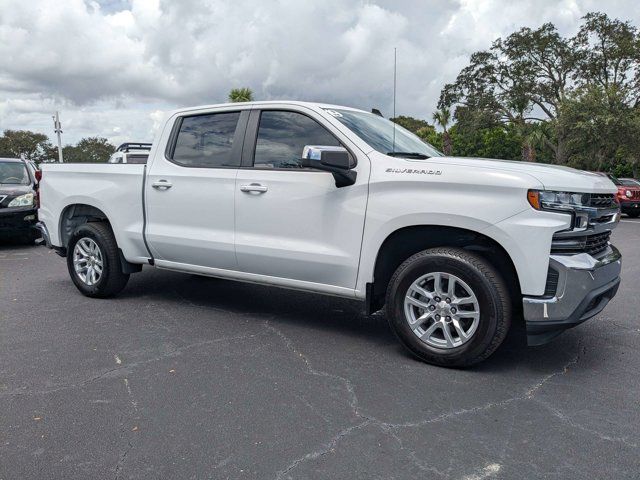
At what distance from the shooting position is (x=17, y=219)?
9.82 metres

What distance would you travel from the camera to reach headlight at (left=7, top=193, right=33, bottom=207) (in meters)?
9.82

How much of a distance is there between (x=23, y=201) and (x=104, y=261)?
4.98 meters

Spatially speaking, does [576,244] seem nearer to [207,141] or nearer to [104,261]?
[207,141]

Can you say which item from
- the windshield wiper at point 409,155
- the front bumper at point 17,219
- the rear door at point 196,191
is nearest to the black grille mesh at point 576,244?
the windshield wiper at point 409,155

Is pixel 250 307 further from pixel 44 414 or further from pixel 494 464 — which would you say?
pixel 494 464

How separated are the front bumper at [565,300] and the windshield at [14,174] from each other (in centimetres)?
970

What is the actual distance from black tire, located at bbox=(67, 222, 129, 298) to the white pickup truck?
20 millimetres

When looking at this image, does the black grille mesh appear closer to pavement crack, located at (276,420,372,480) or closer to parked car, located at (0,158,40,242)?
pavement crack, located at (276,420,372,480)

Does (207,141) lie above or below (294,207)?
above

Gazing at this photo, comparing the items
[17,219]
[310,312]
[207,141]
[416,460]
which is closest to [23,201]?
[17,219]

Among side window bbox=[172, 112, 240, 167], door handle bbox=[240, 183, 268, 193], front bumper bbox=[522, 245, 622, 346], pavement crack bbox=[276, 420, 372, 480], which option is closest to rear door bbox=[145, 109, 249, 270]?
side window bbox=[172, 112, 240, 167]

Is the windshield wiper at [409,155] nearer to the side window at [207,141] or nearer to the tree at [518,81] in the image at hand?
the side window at [207,141]

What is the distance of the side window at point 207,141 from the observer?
516 centimetres

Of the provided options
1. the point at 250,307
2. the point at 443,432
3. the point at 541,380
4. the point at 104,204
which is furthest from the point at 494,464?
the point at 104,204
